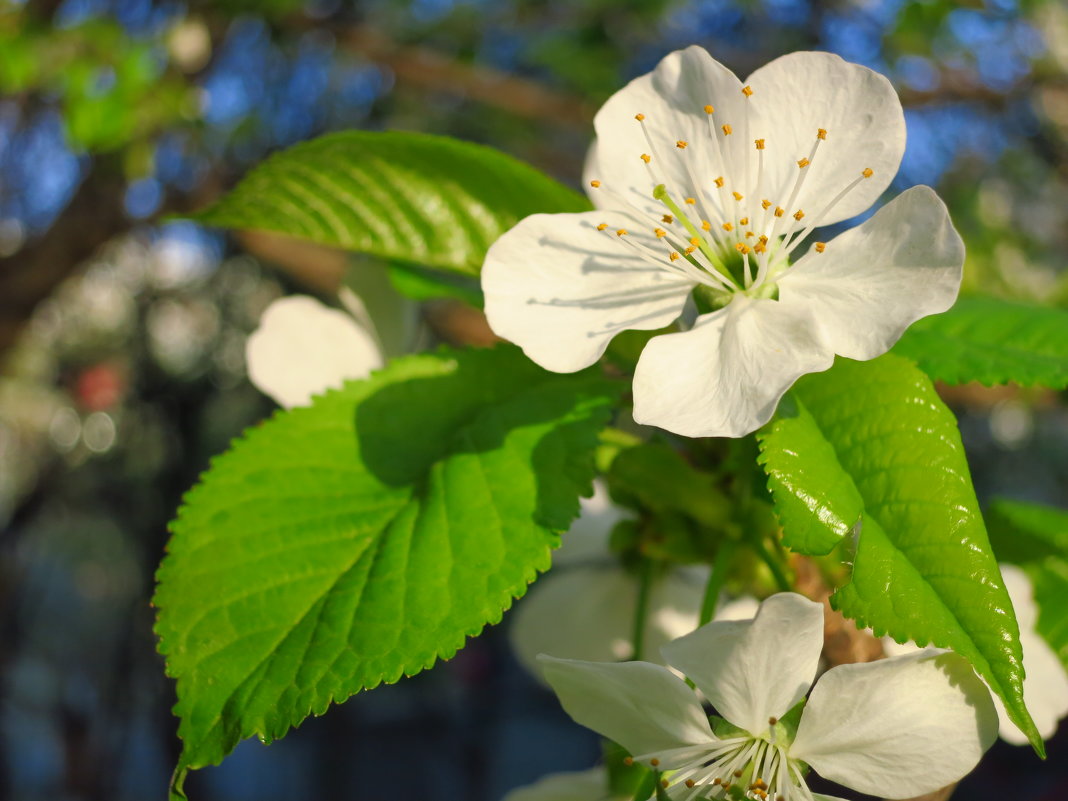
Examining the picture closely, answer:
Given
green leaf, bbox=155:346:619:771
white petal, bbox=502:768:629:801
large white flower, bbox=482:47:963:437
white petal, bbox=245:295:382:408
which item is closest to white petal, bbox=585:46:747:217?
large white flower, bbox=482:47:963:437

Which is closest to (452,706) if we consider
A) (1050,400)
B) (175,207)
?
(175,207)

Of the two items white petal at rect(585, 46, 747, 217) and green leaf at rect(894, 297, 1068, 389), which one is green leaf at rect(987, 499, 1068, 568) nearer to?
green leaf at rect(894, 297, 1068, 389)

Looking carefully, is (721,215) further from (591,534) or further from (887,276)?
(591,534)

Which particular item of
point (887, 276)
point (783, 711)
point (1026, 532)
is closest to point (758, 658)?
point (783, 711)

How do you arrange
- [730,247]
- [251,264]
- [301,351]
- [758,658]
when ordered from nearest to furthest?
[758,658] < [730,247] < [301,351] < [251,264]

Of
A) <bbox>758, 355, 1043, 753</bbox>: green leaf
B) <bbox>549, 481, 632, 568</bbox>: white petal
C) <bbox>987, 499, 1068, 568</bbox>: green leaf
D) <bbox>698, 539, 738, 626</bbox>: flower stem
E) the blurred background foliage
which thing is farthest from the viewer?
the blurred background foliage

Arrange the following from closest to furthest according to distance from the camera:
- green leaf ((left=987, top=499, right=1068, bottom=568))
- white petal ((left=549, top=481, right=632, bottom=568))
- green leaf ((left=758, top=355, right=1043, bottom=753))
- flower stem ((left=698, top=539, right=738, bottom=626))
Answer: green leaf ((left=758, top=355, right=1043, bottom=753))
flower stem ((left=698, top=539, right=738, bottom=626))
green leaf ((left=987, top=499, right=1068, bottom=568))
white petal ((left=549, top=481, right=632, bottom=568))
